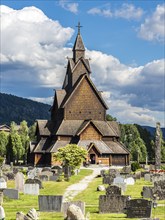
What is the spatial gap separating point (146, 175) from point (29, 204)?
20.4 m

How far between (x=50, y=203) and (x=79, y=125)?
57.1 metres

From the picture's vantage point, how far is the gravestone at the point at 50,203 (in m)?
28.3

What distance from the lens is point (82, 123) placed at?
85.6 meters

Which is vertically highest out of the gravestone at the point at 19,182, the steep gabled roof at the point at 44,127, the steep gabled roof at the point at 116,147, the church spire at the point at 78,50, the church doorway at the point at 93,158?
the church spire at the point at 78,50

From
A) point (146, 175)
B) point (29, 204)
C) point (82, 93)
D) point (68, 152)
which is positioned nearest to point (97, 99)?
point (82, 93)

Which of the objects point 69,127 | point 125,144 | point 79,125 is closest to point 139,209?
point 69,127

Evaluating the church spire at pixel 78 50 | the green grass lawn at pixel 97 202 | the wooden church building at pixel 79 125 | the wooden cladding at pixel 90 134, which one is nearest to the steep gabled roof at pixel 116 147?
the wooden church building at pixel 79 125

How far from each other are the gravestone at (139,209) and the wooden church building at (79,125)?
51359mm

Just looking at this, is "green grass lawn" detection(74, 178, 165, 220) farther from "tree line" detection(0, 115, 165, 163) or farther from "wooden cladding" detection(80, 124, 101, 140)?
"tree line" detection(0, 115, 165, 163)

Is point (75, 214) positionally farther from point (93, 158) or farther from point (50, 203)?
point (93, 158)

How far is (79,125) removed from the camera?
281 ft

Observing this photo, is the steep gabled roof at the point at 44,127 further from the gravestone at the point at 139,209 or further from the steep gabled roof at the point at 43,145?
the gravestone at the point at 139,209

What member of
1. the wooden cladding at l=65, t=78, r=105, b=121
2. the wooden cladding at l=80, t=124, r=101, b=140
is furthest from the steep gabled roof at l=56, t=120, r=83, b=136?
the wooden cladding at l=80, t=124, r=101, b=140

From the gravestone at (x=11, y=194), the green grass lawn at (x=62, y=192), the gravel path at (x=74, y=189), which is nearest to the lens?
the green grass lawn at (x=62, y=192)
